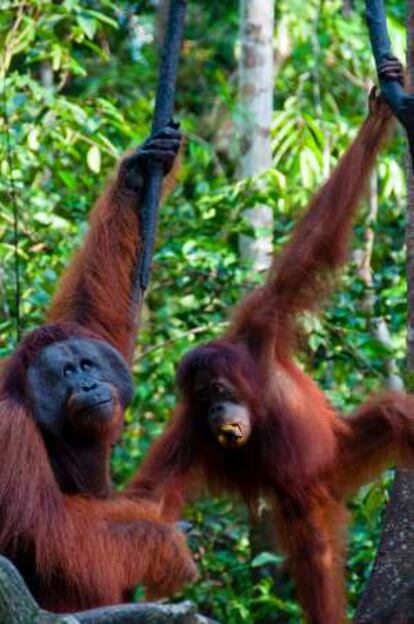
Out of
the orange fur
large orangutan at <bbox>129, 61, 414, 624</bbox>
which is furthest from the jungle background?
the orange fur

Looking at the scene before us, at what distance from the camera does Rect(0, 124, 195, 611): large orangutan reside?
352 centimetres

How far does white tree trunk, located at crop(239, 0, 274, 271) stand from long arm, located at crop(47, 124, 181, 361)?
1.80 metres

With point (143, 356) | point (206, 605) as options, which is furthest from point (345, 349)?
point (206, 605)

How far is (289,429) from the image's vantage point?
15.8 ft

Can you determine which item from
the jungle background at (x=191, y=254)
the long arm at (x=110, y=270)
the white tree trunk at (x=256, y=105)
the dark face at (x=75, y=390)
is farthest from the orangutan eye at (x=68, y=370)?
the white tree trunk at (x=256, y=105)

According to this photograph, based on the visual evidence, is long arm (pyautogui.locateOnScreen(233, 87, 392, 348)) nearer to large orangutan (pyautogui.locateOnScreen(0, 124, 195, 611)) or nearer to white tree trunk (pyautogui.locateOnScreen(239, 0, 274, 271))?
large orangutan (pyautogui.locateOnScreen(0, 124, 195, 611))

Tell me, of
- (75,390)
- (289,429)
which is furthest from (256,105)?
(75,390)

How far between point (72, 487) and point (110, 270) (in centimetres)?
87

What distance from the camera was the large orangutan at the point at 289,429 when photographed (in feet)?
15.0

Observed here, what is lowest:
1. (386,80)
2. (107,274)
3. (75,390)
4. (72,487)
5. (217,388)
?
(72,487)

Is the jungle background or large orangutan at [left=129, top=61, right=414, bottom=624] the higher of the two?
the jungle background

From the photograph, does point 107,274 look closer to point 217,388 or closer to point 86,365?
point 217,388

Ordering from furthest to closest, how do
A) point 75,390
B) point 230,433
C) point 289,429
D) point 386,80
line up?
point 289,429
point 230,433
point 75,390
point 386,80

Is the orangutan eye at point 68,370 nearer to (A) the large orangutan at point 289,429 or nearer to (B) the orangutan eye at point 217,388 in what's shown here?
(A) the large orangutan at point 289,429
